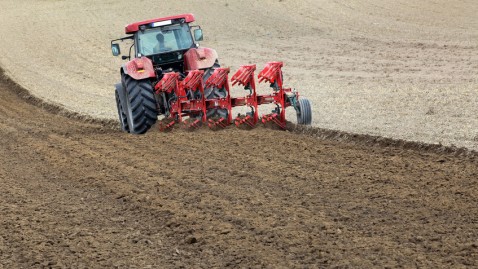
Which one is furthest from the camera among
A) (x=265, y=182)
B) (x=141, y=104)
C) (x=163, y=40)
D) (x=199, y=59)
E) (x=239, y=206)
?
(x=163, y=40)

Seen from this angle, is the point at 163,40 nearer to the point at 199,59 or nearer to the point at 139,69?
the point at 199,59

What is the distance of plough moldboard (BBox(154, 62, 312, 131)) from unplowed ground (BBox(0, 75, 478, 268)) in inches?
29.3

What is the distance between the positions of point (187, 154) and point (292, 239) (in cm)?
418

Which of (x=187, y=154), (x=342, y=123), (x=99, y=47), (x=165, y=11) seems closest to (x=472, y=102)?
(x=342, y=123)

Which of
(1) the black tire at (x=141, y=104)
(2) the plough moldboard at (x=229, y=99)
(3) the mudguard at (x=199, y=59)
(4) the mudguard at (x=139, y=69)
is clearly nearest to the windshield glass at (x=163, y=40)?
(3) the mudguard at (x=199, y=59)

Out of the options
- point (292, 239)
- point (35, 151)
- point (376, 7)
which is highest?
point (292, 239)

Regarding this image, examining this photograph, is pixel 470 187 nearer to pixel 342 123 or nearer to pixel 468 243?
pixel 468 243

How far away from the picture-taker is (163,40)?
1348 cm

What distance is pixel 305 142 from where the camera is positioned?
→ 10.7 meters

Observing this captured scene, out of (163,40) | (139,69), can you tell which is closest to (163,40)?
(163,40)

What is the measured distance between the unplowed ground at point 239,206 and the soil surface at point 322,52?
71.5 inches

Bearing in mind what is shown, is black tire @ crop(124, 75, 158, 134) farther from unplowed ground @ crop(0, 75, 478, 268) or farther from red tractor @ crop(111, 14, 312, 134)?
unplowed ground @ crop(0, 75, 478, 268)

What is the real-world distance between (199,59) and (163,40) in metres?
0.77

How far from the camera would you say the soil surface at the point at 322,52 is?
13.4m
